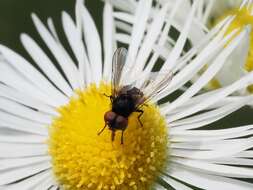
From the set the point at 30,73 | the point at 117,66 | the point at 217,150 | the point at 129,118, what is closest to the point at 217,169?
the point at 217,150

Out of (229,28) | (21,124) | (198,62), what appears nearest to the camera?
(198,62)

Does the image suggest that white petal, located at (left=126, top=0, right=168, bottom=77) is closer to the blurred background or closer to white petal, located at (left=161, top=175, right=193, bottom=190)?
white petal, located at (left=161, top=175, right=193, bottom=190)

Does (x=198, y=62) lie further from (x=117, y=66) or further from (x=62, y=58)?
(x=62, y=58)

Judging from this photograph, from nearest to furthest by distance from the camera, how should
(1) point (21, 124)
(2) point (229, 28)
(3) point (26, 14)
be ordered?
(2) point (229, 28) → (1) point (21, 124) → (3) point (26, 14)

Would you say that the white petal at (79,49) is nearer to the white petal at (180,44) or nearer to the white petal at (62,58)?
the white petal at (62,58)

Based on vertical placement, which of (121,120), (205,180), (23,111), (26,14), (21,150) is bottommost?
(205,180)

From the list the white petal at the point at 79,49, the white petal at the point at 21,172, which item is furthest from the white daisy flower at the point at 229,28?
the white petal at the point at 21,172
